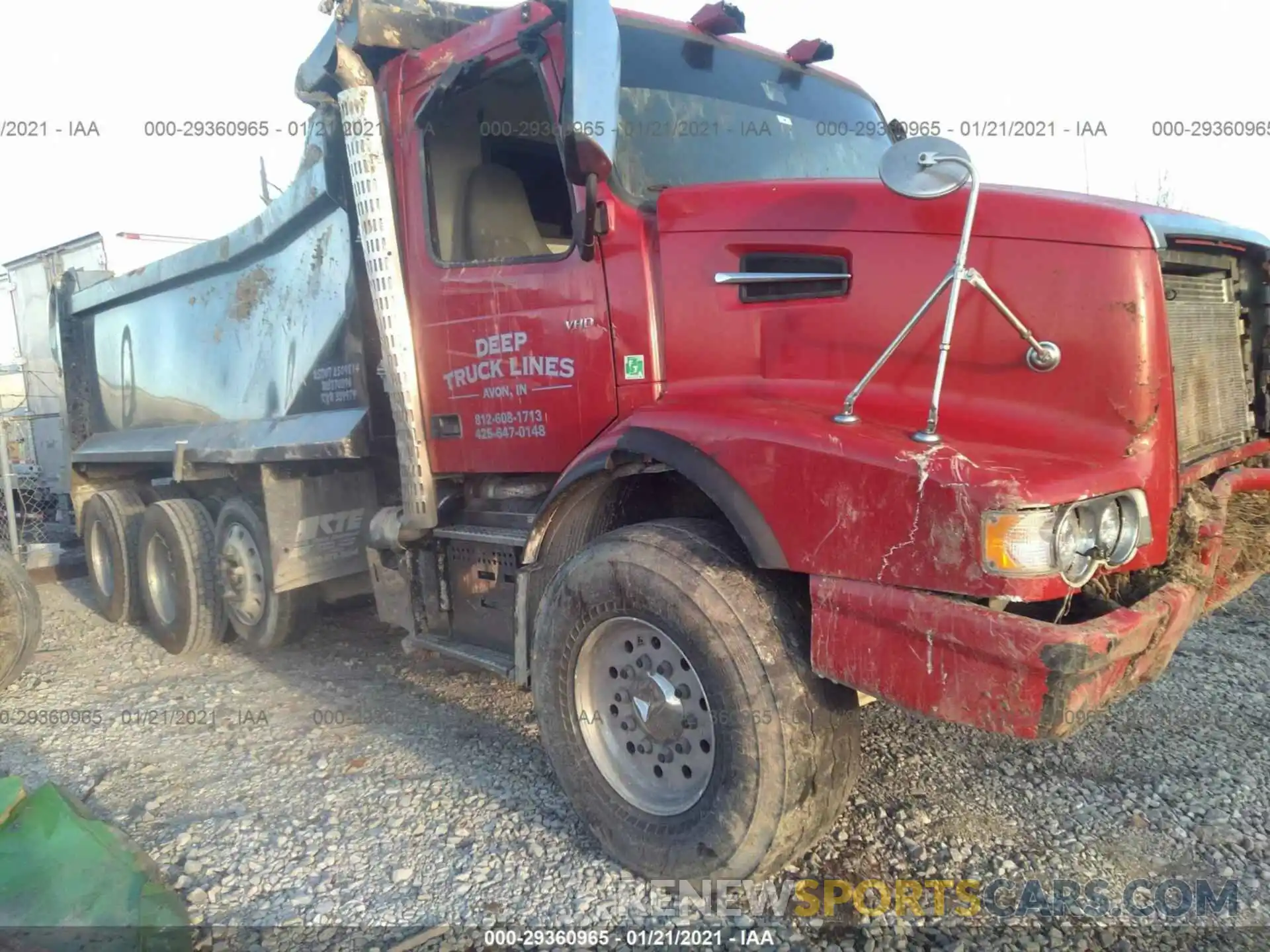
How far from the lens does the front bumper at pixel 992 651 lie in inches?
83.8

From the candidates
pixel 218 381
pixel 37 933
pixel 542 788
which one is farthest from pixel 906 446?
pixel 218 381

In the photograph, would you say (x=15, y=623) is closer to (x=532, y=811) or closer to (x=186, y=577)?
(x=186, y=577)

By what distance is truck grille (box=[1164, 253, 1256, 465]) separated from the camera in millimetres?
2633

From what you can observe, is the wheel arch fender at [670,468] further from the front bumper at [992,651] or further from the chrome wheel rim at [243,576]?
the chrome wheel rim at [243,576]

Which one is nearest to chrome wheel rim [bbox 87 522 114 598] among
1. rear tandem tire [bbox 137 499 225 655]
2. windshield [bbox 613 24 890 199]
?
rear tandem tire [bbox 137 499 225 655]

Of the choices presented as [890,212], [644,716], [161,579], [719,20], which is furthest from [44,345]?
[890,212]

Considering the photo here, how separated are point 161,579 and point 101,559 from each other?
1.19 m

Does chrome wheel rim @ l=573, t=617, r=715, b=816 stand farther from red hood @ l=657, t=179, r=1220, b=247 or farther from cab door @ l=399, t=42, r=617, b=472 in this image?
red hood @ l=657, t=179, r=1220, b=247

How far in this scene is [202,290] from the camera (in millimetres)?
6051

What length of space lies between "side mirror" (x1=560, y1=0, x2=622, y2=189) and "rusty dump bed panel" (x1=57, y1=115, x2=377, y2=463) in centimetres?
192

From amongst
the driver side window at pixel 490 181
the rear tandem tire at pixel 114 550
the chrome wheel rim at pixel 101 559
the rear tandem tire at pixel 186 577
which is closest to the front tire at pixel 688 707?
the driver side window at pixel 490 181

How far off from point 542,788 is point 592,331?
1.83 m

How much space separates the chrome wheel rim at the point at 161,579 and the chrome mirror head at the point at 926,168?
5.58 meters

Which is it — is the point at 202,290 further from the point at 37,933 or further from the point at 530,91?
the point at 37,933
